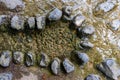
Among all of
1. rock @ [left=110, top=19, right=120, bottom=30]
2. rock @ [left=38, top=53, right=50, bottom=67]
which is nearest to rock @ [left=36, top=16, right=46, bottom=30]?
rock @ [left=38, top=53, right=50, bottom=67]

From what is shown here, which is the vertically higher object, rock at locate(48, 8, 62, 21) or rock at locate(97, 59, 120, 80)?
rock at locate(48, 8, 62, 21)

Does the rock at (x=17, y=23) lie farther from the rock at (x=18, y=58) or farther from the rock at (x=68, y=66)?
the rock at (x=68, y=66)

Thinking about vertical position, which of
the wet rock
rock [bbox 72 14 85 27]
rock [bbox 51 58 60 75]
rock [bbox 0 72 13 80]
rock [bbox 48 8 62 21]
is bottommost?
rock [bbox 0 72 13 80]

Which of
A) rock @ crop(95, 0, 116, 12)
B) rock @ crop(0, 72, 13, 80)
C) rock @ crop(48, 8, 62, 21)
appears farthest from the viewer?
rock @ crop(95, 0, 116, 12)

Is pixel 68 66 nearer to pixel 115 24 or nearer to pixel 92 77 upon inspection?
pixel 92 77

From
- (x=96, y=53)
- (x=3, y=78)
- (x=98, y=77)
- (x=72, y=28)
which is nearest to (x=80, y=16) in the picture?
(x=72, y=28)

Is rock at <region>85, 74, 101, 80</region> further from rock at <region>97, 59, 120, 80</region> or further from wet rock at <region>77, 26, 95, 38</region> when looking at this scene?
wet rock at <region>77, 26, 95, 38</region>
